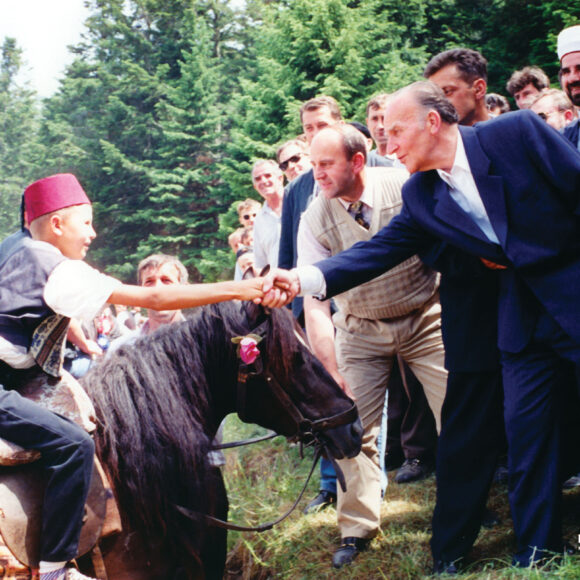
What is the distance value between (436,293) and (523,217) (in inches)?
50.3

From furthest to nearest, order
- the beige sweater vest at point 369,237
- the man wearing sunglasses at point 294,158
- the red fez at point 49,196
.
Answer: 1. the man wearing sunglasses at point 294,158
2. the beige sweater vest at point 369,237
3. the red fez at point 49,196

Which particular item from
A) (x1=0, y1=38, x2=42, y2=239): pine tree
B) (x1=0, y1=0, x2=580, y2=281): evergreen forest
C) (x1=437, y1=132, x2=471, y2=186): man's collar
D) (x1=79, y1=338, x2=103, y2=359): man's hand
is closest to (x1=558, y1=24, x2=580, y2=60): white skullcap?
(x1=437, y1=132, x2=471, y2=186): man's collar

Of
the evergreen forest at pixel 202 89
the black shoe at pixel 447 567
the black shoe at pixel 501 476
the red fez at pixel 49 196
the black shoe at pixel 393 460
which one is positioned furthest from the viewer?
the evergreen forest at pixel 202 89

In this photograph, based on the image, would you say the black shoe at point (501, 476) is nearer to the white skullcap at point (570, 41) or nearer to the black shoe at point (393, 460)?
the black shoe at point (393, 460)

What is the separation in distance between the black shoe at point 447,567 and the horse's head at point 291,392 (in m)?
0.89

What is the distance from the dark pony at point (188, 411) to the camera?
2865mm

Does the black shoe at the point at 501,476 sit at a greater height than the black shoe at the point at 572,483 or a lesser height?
lesser

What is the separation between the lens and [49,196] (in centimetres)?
290

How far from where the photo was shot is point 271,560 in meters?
4.42

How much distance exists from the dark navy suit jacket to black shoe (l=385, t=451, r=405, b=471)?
2.66m

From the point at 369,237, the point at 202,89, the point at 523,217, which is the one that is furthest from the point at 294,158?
the point at 202,89

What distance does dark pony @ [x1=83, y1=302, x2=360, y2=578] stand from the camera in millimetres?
2865

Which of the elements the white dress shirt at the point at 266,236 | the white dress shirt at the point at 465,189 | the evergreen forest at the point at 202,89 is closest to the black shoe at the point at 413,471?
the white dress shirt at the point at 266,236

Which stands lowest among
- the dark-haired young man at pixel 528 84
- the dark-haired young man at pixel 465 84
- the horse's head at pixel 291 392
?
the horse's head at pixel 291 392
